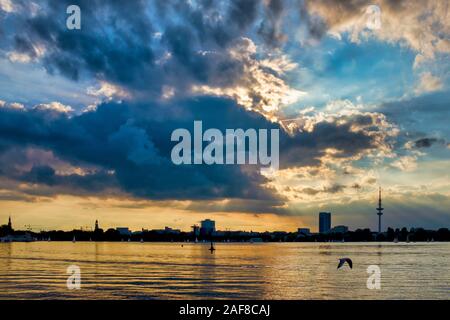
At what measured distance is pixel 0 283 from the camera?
271 feet

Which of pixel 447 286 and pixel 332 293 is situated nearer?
pixel 332 293

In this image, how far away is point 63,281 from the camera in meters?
87.1

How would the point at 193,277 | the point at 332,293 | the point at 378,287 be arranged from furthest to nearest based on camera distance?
the point at 193,277
the point at 378,287
the point at 332,293
